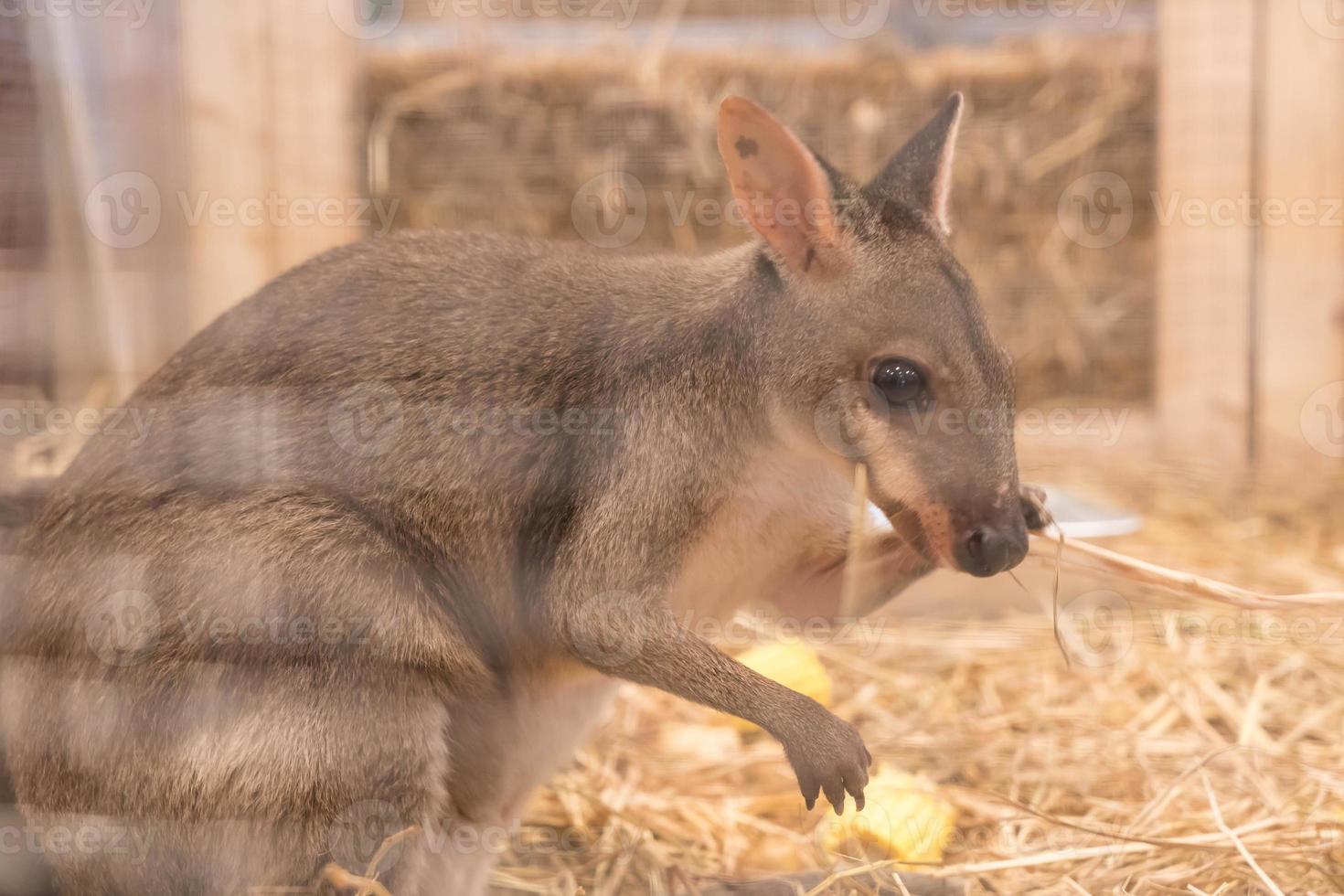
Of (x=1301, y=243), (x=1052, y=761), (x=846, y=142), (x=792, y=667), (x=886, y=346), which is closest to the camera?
(x=886, y=346)

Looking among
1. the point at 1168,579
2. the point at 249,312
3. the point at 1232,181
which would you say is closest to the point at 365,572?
the point at 249,312

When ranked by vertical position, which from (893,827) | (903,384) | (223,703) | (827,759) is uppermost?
(903,384)

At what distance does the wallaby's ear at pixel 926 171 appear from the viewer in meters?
2.77

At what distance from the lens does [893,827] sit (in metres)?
2.91

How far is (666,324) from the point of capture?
9.30 ft

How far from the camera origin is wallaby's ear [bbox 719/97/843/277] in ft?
8.22

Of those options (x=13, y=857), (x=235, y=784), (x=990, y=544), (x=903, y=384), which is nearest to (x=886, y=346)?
(x=903, y=384)

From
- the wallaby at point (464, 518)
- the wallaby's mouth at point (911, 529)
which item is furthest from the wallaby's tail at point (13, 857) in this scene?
the wallaby's mouth at point (911, 529)

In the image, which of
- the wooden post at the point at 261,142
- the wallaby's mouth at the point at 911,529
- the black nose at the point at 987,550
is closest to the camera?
the black nose at the point at 987,550

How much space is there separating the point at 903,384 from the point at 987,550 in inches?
14.4

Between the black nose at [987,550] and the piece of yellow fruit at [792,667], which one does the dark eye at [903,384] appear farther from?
the piece of yellow fruit at [792,667]

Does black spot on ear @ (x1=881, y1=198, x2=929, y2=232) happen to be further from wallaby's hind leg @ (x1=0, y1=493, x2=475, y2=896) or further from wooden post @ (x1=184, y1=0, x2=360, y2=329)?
wooden post @ (x1=184, y1=0, x2=360, y2=329)

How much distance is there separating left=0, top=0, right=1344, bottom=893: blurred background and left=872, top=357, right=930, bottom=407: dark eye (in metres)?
1.06

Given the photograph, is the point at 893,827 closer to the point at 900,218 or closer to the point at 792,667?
the point at 792,667
